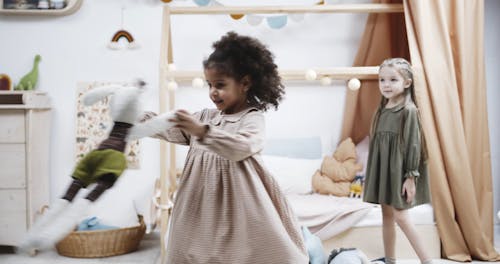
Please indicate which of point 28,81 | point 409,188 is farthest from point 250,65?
point 28,81

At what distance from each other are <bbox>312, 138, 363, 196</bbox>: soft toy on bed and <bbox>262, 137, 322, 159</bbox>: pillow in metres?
0.16

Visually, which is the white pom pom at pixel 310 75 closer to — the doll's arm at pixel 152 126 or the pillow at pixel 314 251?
the pillow at pixel 314 251

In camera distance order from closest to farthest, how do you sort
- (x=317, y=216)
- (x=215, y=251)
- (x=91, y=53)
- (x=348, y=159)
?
(x=215, y=251) → (x=317, y=216) → (x=348, y=159) → (x=91, y=53)

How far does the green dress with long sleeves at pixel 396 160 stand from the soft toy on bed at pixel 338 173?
0.53 meters

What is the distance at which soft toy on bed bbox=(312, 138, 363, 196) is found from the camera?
298cm

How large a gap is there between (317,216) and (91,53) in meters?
1.62

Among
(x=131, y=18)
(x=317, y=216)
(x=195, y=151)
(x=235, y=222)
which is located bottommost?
(x=317, y=216)

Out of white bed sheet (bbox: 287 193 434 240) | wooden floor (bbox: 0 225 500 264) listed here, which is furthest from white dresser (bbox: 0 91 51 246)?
white bed sheet (bbox: 287 193 434 240)

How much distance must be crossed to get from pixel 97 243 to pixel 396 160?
1464 mm

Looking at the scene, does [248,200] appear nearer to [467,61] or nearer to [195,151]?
[195,151]

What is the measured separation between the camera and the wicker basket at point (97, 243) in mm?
2756

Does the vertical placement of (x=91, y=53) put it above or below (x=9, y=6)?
below

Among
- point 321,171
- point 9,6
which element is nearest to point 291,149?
point 321,171

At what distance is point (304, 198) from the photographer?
9.55ft
